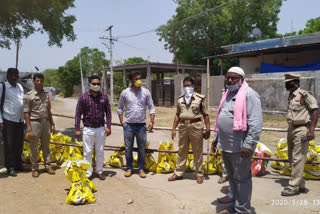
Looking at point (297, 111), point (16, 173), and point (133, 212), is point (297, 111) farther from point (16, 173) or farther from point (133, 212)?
point (16, 173)

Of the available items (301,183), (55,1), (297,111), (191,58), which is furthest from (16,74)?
(191,58)

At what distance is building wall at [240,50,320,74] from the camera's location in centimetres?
1560

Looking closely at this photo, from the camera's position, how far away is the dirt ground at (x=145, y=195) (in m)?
3.72

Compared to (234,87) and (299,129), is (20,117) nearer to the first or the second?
(234,87)

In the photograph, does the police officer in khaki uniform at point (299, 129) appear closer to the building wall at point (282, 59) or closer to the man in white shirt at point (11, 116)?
the man in white shirt at point (11, 116)

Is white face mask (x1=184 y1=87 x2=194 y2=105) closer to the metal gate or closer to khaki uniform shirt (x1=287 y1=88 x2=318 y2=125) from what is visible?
khaki uniform shirt (x1=287 y1=88 x2=318 y2=125)

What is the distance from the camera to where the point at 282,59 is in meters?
16.6

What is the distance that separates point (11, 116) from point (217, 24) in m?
26.9

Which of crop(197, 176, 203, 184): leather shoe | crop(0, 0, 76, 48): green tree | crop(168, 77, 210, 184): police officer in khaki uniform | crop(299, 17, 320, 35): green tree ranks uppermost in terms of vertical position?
crop(299, 17, 320, 35): green tree

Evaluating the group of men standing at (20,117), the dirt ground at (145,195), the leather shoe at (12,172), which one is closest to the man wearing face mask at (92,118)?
the dirt ground at (145,195)

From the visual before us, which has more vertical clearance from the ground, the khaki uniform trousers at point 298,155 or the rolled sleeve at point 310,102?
the rolled sleeve at point 310,102

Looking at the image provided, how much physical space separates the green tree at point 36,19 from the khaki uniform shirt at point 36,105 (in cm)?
297

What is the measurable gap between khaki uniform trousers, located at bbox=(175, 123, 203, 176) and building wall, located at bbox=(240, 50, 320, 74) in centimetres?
1343

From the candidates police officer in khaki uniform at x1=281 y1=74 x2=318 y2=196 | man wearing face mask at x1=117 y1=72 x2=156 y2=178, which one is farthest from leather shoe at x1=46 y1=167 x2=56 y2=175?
police officer in khaki uniform at x1=281 y1=74 x2=318 y2=196
